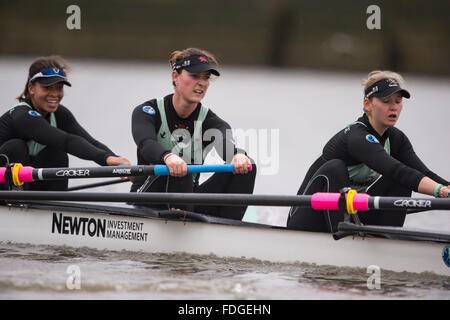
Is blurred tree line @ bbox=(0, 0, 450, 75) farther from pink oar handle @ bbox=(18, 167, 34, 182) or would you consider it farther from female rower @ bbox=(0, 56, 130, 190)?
pink oar handle @ bbox=(18, 167, 34, 182)

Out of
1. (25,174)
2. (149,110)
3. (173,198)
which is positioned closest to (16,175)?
(25,174)

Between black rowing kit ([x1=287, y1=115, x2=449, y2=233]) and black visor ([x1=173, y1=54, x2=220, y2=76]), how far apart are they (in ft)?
4.23

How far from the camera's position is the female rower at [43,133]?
309 inches

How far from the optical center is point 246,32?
42500mm

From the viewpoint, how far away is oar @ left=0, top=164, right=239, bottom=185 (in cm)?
716

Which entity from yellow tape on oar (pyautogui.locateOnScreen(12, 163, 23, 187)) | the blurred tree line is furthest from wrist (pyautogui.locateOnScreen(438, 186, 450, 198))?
the blurred tree line

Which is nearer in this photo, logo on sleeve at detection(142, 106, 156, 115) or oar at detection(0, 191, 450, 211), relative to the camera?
oar at detection(0, 191, 450, 211)

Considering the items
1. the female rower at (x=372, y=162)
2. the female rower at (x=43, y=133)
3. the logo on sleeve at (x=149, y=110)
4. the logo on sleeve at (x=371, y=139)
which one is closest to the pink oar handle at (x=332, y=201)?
the female rower at (x=372, y=162)

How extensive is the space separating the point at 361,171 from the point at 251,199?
103 centimetres

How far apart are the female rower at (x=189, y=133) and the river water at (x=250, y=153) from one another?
1.84ft

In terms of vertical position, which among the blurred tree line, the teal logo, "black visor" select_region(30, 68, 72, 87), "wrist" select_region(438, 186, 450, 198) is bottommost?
the teal logo

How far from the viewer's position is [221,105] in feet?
86.7

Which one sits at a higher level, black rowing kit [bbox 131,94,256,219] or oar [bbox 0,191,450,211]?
black rowing kit [bbox 131,94,256,219]

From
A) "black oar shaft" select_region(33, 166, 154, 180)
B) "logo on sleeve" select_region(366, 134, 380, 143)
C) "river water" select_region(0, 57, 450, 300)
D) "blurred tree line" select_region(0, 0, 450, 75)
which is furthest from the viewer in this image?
"blurred tree line" select_region(0, 0, 450, 75)
